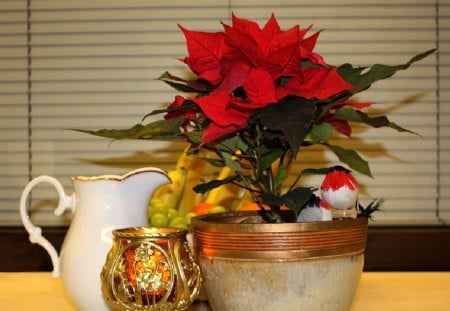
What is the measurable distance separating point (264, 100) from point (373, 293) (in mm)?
449

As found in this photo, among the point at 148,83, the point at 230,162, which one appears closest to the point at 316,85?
the point at 230,162

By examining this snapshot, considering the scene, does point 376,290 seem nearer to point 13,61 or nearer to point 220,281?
point 220,281

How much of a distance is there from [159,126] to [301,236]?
23 centimetres

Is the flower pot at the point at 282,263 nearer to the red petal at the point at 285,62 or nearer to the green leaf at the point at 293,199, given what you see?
the green leaf at the point at 293,199

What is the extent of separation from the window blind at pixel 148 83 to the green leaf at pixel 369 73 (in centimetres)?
113

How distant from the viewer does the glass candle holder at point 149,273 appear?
854 mm

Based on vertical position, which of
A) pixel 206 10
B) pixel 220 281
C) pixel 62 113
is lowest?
pixel 220 281

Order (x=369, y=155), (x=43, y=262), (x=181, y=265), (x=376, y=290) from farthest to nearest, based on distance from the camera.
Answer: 1. (x=369, y=155)
2. (x=43, y=262)
3. (x=376, y=290)
4. (x=181, y=265)

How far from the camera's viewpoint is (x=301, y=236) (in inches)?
34.4

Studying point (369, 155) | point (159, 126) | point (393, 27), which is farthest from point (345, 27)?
point (159, 126)

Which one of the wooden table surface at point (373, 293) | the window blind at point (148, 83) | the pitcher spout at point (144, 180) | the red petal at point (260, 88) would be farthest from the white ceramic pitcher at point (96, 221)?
the window blind at point (148, 83)

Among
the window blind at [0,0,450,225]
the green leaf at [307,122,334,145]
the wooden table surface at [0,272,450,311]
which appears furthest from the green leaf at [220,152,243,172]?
the window blind at [0,0,450,225]

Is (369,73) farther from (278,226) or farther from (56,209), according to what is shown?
(56,209)

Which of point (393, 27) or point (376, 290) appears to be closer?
point (376, 290)
